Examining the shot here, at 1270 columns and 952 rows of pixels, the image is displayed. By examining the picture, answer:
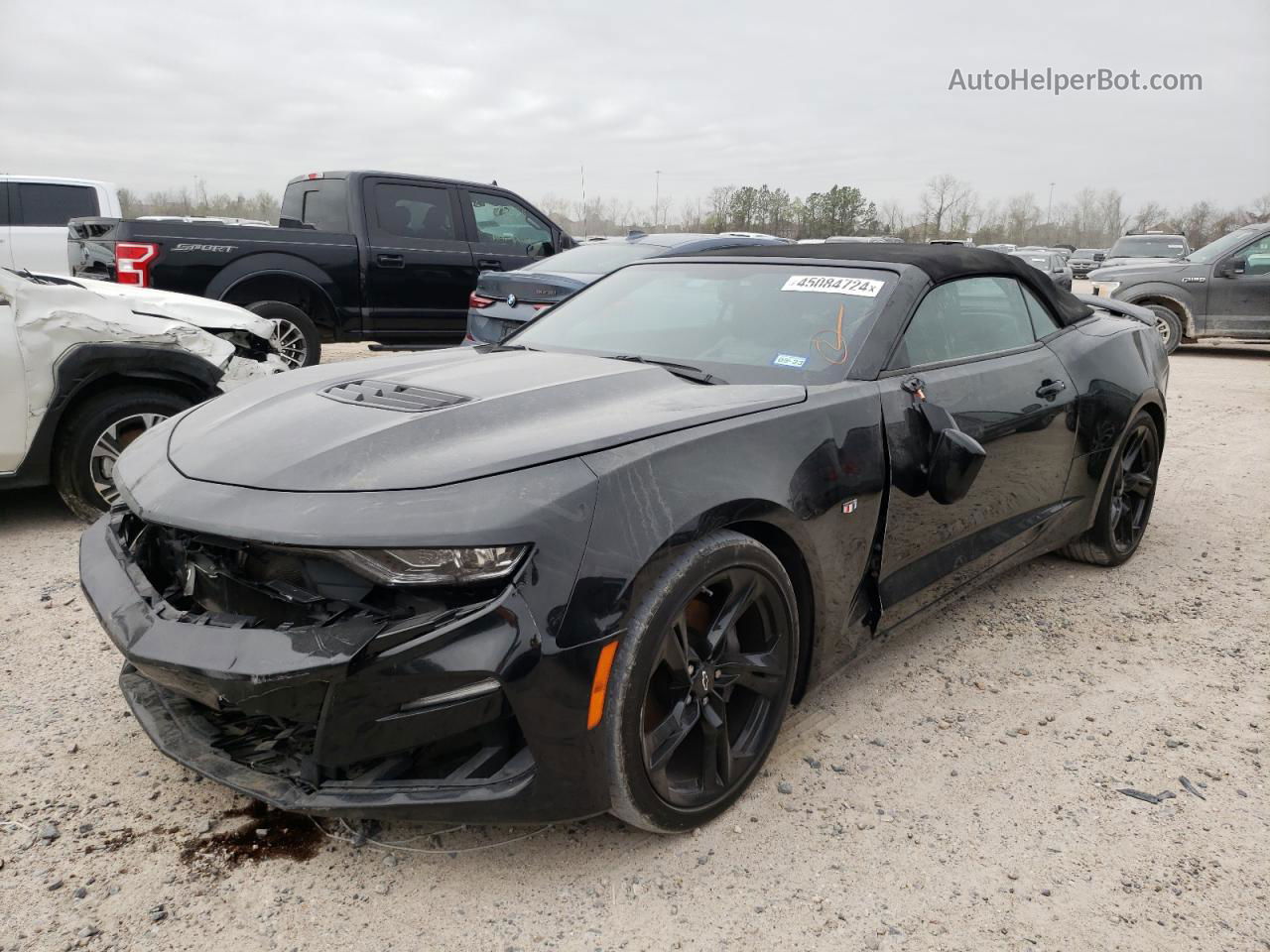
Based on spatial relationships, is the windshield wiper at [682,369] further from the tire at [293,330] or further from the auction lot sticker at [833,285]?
the tire at [293,330]

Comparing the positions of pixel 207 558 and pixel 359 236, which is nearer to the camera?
pixel 207 558

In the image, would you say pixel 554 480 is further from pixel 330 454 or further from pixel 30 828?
pixel 30 828

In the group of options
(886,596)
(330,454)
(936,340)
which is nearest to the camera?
(330,454)

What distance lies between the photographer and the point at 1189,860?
7.40 ft

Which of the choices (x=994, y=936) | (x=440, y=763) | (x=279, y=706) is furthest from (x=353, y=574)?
(x=994, y=936)

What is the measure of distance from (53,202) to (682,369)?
36.7 ft

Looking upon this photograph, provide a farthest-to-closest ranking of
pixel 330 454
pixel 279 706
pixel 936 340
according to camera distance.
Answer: pixel 936 340 → pixel 330 454 → pixel 279 706

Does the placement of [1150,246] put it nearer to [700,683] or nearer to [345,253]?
[345,253]

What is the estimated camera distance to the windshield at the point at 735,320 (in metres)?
2.88

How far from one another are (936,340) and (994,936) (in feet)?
6.10

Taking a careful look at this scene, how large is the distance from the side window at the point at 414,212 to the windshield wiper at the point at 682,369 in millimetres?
6126

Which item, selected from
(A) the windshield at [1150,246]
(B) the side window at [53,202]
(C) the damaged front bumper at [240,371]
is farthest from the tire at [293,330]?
(A) the windshield at [1150,246]

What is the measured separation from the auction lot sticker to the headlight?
5.60ft

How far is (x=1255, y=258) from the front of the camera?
11.4 meters
